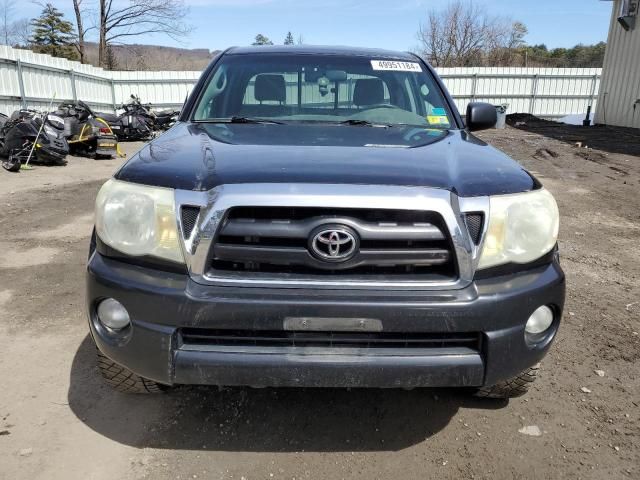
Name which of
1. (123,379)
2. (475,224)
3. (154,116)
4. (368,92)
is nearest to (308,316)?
(475,224)

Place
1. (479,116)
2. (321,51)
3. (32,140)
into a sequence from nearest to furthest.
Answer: (479,116) → (321,51) → (32,140)

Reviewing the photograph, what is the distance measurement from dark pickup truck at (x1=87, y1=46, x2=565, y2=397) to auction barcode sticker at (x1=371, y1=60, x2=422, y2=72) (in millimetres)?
1607

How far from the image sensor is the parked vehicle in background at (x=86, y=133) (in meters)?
11.3

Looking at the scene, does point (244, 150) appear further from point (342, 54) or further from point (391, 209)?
point (342, 54)

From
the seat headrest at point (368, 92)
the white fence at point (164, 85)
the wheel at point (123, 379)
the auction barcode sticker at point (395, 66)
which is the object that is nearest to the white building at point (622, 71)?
the white fence at point (164, 85)

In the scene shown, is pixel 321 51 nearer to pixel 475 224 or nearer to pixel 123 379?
pixel 475 224

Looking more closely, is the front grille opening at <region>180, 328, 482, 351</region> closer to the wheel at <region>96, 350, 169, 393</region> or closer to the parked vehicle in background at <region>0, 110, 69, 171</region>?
the wheel at <region>96, 350, 169, 393</region>

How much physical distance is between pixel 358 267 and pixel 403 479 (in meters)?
0.92

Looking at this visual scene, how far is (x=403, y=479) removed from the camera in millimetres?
2098

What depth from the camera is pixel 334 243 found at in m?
1.81

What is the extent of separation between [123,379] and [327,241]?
124 centimetres

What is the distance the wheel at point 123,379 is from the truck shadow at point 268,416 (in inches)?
5.5

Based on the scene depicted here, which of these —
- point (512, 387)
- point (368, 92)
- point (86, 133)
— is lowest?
point (512, 387)

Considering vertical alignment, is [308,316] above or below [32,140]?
above
